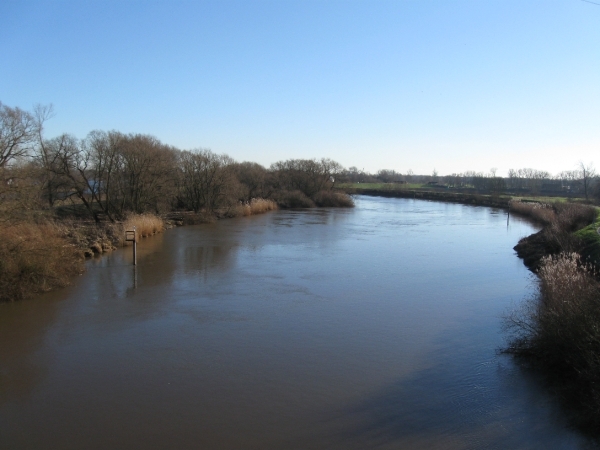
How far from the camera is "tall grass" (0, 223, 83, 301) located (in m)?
10.3

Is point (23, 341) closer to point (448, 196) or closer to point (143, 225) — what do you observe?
point (143, 225)

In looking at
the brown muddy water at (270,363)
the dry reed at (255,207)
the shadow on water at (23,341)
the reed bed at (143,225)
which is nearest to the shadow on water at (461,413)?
the brown muddy water at (270,363)

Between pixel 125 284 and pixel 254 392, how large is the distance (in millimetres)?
7362

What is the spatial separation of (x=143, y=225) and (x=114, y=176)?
421 centimetres

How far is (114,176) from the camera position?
24.3 metres

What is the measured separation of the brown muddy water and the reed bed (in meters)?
6.44

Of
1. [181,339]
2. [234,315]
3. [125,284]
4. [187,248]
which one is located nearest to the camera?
[181,339]

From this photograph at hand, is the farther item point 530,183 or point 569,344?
point 530,183

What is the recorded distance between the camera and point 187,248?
62.0 ft

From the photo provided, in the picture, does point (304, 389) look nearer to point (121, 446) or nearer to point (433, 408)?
point (433, 408)

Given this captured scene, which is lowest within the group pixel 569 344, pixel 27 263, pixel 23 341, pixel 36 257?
pixel 23 341

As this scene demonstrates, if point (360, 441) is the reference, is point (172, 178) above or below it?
above

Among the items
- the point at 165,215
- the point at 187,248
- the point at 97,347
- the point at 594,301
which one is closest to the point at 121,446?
the point at 97,347

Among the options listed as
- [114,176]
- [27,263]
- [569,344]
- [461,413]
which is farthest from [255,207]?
[461,413]
